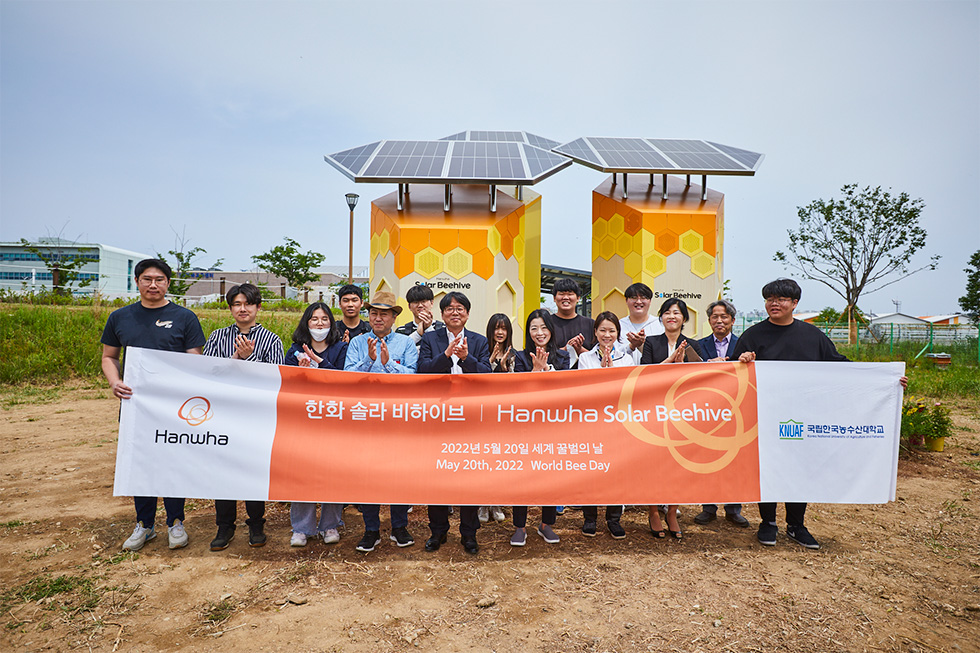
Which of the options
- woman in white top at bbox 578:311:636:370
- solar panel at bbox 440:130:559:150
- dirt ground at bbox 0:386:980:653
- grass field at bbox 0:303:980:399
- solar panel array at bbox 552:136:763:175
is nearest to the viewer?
dirt ground at bbox 0:386:980:653

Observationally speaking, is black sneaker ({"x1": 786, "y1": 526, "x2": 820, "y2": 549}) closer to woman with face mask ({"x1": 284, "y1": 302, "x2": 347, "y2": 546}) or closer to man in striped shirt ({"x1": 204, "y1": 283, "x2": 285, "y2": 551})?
woman with face mask ({"x1": 284, "y1": 302, "x2": 347, "y2": 546})

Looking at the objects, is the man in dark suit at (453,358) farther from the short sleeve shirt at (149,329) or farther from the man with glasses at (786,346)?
the man with glasses at (786,346)

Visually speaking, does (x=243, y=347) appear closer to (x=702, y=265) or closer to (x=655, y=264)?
(x=655, y=264)

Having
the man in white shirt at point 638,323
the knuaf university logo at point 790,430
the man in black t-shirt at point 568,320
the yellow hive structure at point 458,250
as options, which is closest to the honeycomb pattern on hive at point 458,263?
the yellow hive structure at point 458,250

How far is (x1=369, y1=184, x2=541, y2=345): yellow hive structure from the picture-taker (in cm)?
724

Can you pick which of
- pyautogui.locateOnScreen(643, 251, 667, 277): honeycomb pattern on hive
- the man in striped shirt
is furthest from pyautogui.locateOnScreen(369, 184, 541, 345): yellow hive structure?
the man in striped shirt

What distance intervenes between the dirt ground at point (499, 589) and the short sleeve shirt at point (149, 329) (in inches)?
56.6

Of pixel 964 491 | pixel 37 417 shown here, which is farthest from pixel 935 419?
pixel 37 417

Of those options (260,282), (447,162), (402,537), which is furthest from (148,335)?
(260,282)

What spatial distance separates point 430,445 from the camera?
367 cm

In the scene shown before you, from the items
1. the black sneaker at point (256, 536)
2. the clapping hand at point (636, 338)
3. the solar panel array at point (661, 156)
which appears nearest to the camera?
the black sneaker at point (256, 536)

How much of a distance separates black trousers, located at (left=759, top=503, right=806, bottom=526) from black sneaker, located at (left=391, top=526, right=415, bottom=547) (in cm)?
257

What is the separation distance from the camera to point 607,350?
4180 mm

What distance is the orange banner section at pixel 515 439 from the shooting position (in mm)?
3623
